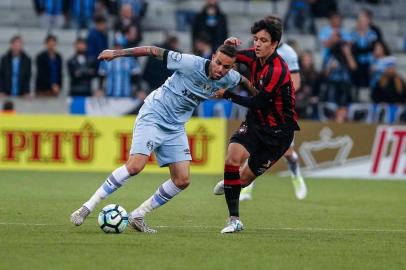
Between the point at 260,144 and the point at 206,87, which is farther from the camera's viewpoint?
the point at 260,144

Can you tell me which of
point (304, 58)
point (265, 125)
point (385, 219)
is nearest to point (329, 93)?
point (304, 58)

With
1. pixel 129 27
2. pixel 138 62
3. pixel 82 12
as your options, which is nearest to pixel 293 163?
pixel 129 27

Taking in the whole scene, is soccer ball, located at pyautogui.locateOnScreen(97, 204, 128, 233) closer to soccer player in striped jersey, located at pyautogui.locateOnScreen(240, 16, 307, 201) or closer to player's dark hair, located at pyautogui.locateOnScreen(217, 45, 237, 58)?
player's dark hair, located at pyautogui.locateOnScreen(217, 45, 237, 58)

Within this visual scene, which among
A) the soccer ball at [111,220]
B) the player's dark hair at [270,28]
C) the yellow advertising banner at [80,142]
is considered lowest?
the yellow advertising banner at [80,142]

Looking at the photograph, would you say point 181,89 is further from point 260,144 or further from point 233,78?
point 260,144

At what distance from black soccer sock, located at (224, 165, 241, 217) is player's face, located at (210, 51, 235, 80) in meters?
1.17

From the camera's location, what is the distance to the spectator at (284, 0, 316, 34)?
25.4m

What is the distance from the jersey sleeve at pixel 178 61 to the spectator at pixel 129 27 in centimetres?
1135

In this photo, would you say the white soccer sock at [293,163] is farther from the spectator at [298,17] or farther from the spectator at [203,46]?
the spectator at [298,17]

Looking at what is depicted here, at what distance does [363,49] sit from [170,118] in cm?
1335

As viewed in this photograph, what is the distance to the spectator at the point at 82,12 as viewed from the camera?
23.6 m

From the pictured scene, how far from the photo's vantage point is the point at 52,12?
77.6ft

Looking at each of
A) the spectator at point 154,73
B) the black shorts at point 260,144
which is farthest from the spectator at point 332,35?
the black shorts at point 260,144

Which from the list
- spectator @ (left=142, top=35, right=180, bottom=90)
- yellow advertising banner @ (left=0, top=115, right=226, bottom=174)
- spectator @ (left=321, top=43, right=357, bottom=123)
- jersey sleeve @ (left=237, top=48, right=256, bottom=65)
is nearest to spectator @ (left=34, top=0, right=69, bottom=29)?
spectator @ (left=142, top=35, right=180, bottom=90)
